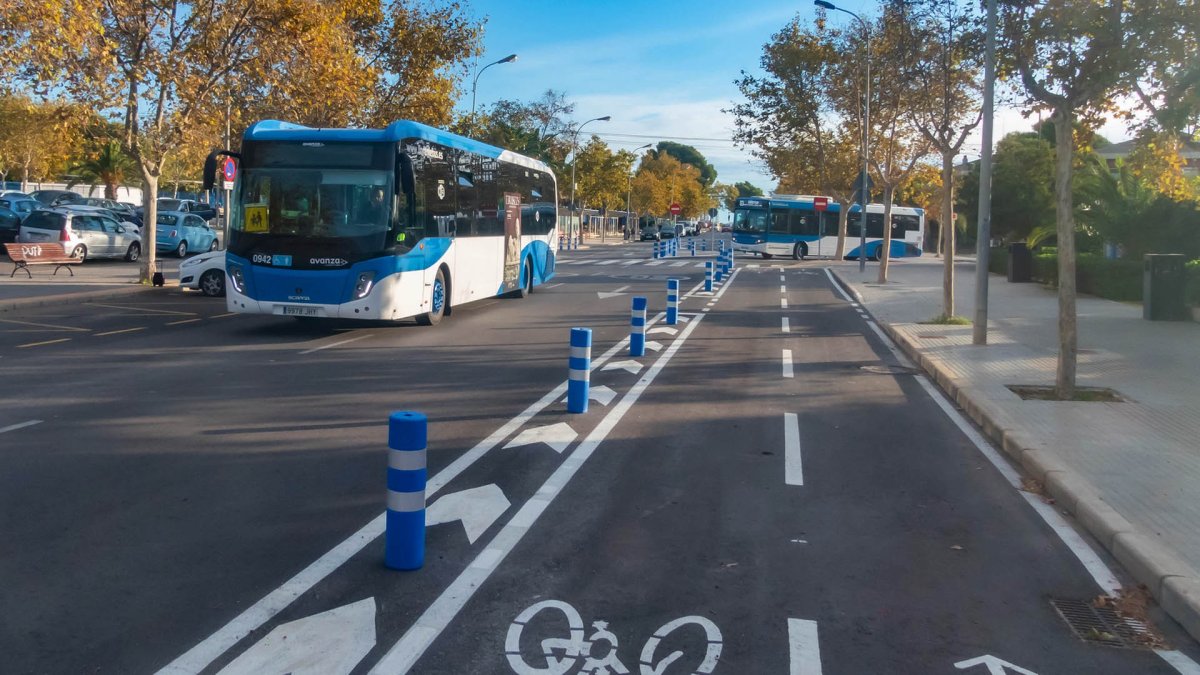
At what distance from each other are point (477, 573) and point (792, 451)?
414cm

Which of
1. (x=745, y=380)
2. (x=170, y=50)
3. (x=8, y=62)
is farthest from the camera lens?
(x=170, y=50)

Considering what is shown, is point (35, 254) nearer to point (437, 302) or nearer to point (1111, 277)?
point (437, 302)

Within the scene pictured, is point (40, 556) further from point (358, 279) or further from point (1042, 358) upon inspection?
point (1042, 358)

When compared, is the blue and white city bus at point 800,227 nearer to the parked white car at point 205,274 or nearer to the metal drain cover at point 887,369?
the parked white car at point 205,274

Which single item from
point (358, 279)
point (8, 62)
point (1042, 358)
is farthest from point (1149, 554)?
point (8, 62)

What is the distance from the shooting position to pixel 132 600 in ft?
16.6

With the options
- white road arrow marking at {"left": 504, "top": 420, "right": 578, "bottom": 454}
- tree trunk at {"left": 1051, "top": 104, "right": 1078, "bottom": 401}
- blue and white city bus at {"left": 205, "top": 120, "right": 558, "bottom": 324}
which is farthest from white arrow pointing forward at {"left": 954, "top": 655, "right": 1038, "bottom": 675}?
blue and white city bus at {"left": 205, "top": 120, "right": 558, "bottom": 324}

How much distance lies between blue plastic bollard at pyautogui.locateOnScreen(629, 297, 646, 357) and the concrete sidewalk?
13.2ft

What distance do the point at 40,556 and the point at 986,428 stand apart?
835cm

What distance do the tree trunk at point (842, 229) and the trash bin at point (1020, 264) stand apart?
Answer: 17.4 metres

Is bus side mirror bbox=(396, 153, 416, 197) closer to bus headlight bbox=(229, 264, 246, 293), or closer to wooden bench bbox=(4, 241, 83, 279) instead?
bus headlight bbox=(229, 264, 246, 293)

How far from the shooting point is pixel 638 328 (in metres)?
14.6

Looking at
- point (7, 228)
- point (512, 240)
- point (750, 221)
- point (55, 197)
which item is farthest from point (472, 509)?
point (55, 197)

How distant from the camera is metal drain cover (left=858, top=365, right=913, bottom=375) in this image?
46.5 ft
